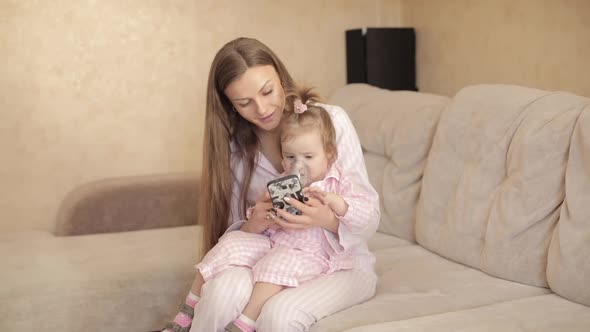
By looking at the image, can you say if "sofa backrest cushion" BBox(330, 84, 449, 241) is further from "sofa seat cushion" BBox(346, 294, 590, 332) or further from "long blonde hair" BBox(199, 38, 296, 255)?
"sofa seat cushion" BBox(346, 294, 590, 332)

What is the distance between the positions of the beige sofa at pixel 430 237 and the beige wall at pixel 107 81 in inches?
16.7

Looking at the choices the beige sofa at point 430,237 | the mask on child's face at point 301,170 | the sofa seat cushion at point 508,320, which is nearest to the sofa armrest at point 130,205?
the beige sofa at point 430,237

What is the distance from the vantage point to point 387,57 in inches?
136

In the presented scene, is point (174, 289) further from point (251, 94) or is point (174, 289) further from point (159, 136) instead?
point (159, 136)

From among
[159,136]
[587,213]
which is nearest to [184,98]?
[159,136]

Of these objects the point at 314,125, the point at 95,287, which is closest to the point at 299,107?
the point at 314,125

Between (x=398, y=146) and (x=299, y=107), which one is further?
(x=398, y=146)

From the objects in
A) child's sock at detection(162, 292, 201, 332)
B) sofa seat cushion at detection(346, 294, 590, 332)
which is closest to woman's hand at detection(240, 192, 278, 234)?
child's sock at detection(162, 292, 201, 332)

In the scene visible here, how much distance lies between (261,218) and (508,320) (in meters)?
0.66

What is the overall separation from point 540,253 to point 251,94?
85cm

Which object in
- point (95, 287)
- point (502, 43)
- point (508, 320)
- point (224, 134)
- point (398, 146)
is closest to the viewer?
point (508, 320)

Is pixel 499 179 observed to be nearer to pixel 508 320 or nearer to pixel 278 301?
pixel 508 320

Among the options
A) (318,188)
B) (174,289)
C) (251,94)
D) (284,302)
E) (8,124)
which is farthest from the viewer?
(8,124)

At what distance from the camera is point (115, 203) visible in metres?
3.03
